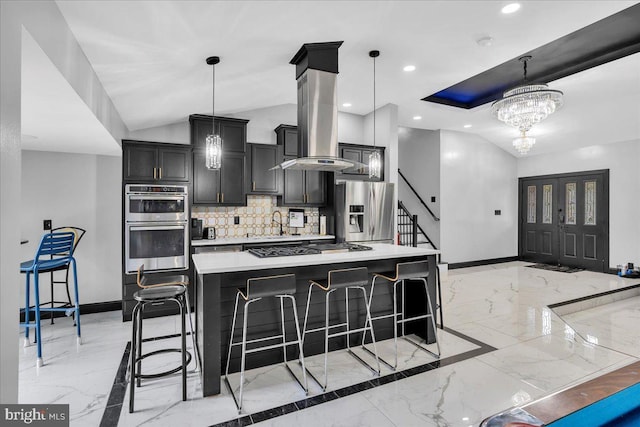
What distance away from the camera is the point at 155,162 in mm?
4496

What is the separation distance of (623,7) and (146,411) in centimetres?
525

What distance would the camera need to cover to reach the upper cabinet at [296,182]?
5.43 meters

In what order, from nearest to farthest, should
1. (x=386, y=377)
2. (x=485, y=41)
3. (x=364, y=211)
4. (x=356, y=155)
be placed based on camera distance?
1. (x=386, y=377)
2. (x=485, y=41)
3. (x=364, y=211)
4. (x=356, y=155)

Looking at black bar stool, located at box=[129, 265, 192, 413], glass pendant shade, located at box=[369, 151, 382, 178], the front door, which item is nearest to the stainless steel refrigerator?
glass pendant shade, located at box=[369, 151, 382, 178]

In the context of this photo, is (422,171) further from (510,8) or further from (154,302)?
(154,302)

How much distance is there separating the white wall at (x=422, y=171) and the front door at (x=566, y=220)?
2902mm

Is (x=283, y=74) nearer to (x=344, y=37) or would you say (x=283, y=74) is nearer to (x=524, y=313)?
(x=344, y=37)

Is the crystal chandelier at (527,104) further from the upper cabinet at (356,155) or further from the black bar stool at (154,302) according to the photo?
the black bar stool at (154,302)

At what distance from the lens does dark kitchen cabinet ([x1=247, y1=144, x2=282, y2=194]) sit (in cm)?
521

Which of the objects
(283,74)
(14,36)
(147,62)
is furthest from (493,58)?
Result: (14,36)

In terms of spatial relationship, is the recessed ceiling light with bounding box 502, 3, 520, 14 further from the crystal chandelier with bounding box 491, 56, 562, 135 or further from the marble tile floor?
the marble tile floor

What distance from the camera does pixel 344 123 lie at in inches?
247

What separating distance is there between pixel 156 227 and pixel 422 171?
579 centimetres

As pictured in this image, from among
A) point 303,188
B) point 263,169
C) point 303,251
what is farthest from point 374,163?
point 263,169
